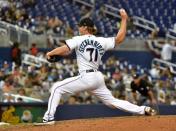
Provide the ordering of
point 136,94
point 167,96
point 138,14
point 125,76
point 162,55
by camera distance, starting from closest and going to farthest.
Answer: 1. point 136,94
2. point 167,96
3. point 125,76
4. point 162,55
5. point 138,14

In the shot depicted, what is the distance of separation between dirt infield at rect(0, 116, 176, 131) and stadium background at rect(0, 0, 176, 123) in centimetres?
484

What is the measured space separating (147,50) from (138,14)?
90.8 inches

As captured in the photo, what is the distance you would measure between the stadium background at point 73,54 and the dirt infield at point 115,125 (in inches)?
190

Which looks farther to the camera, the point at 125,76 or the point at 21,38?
the point at 21,38

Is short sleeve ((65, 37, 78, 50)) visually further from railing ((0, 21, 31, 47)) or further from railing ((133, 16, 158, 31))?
railing ((133, 16, 158, 31))

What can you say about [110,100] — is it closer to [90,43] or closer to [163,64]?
[90,43]

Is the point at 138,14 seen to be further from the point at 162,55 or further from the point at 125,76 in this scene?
the point at 125,76

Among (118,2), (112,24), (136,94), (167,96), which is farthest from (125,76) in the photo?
(118,2)

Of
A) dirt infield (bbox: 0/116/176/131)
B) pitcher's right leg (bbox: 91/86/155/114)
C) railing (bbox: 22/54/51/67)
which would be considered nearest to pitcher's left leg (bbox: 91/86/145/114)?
pitcher's right leg (bbox: 91/86/155/114)

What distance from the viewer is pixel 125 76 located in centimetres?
1833

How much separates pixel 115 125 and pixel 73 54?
10666mm

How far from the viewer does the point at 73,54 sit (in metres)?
20.2

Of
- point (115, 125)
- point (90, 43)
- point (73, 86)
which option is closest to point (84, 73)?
point (73, 86)

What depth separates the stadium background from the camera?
50.1 feet
